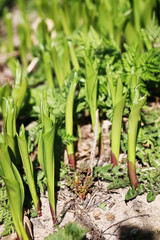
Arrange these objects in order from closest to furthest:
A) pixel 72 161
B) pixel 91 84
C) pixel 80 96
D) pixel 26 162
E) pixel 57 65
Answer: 1. pixel 26 162
2. pixel 91 84
3. pixel 72 161
4. pixel 80 96
5. pixel 57 65

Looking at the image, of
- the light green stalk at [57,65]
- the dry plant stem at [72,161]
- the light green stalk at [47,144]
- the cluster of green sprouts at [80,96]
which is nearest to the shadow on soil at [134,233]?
the cluster of green sprouts at [80,96]

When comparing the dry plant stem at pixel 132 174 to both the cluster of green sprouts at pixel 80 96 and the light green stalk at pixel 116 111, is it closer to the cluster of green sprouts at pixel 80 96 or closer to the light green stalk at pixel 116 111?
the cluster of green sprouts at pixel 80 96

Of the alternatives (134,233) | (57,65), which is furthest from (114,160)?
(57,65)

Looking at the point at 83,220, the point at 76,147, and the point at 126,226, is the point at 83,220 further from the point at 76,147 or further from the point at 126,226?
the point at 76,147

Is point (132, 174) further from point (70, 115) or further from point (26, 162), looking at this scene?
point (26, 162)

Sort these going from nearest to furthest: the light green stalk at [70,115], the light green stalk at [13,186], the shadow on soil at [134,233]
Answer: the light green stalk at [13,186] < the shadow on soil at [134,233] < the light green stalk at [70,115]

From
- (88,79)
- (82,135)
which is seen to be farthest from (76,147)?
(88,79)
